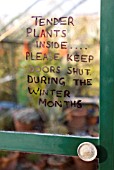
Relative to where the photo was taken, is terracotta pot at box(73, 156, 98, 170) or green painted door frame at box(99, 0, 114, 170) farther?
terracotta pot at box(73, 156, 98, 170)

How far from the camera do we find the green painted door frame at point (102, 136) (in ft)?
4.60

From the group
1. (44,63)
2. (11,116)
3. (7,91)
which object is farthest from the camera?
(11,116)

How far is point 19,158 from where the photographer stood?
6.09ft

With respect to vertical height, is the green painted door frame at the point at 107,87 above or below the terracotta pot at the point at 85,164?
above

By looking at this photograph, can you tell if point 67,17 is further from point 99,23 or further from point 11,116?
point 11,116

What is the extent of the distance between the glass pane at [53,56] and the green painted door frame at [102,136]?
0.13 feet

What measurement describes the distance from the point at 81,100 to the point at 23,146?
36cm

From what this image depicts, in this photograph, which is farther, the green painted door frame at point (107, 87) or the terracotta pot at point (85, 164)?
the terracotta pot at point (85, 164)

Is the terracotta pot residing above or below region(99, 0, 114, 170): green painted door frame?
below

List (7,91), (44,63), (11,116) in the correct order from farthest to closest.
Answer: (11,116) < (7,91) < (44,63)

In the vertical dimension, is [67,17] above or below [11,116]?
above

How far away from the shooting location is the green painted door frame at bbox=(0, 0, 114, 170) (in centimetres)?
140

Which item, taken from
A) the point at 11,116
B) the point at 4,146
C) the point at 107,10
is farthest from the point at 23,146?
the point at 107,10

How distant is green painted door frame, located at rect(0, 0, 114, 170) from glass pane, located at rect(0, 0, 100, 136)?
0.13 ft
